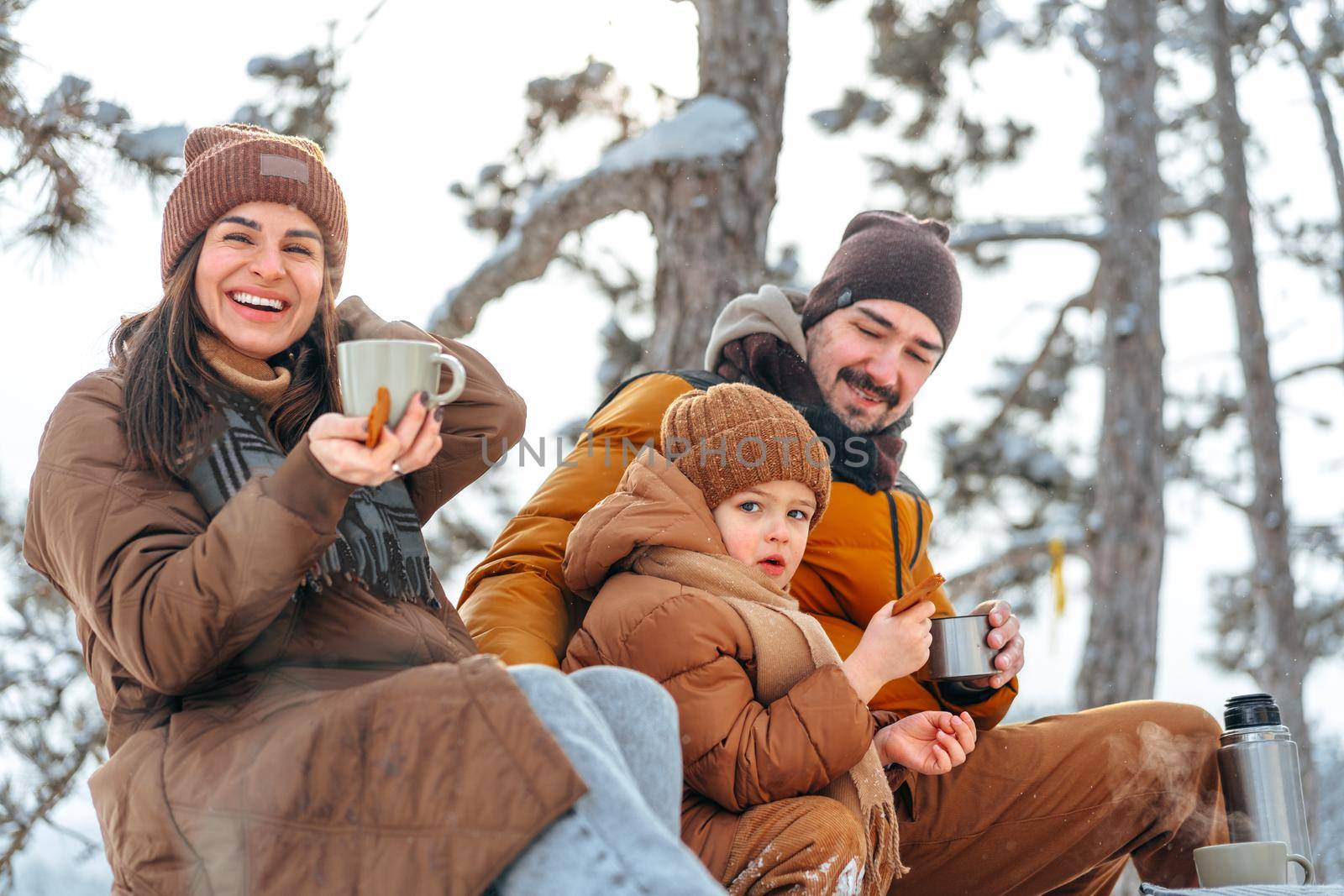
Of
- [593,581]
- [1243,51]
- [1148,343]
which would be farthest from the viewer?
[1243,51]

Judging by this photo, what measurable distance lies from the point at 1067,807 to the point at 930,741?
446mm

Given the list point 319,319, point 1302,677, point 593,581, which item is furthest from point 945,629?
point 1302,677

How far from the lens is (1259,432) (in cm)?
1068

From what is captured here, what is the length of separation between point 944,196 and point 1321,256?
4.54m

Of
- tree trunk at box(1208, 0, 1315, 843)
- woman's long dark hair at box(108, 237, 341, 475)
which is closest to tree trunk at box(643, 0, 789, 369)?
woman's long dark hair at box(108, 237, 341, 475)

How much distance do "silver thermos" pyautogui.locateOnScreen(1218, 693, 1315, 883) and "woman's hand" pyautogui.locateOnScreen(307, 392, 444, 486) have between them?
71.1 inches

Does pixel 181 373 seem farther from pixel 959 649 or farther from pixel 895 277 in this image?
pixel 895 277

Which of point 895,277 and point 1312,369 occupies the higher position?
point 1312,369

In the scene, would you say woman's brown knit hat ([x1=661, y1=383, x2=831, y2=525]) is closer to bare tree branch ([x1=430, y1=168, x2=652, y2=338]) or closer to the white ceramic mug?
the white ceramic mug

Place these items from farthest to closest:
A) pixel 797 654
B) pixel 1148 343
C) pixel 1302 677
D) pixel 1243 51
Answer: pixel 1243 51 < pixel 1302 677 < pixel 1148 343 < pixel 797 654

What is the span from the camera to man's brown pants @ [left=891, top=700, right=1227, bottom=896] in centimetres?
260

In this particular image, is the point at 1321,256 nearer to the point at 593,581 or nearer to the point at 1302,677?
the point at 1302,677

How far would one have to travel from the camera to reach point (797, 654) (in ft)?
7.27

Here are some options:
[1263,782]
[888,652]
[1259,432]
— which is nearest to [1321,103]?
[1259,432]
